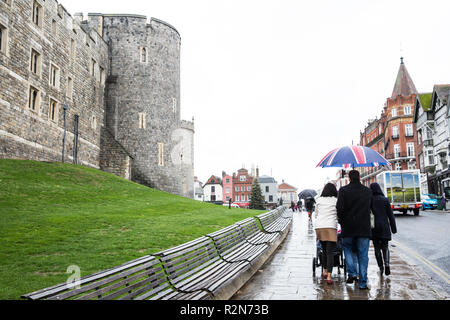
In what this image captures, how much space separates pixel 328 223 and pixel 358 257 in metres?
0.77

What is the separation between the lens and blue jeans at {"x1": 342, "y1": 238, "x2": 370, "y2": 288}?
6281 mm

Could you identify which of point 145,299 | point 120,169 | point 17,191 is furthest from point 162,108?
point 145,299

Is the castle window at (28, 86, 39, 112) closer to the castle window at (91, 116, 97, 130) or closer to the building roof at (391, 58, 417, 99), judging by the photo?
the castle window at (91, 116, 97, 130)

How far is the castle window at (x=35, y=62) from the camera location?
21644mm

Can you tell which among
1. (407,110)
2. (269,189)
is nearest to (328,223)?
(407,110)

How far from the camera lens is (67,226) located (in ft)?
34.4

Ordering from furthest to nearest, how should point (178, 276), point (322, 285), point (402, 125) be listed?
point (402, 125), point (322, 285), point (178, 276)

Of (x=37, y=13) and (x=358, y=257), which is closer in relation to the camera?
(x=358, y=257)

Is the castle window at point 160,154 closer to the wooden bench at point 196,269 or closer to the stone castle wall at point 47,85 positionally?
the stone castle wall at point 47,85

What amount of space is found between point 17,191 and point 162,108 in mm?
21006

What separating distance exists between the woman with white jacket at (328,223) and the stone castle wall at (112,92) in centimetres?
1902

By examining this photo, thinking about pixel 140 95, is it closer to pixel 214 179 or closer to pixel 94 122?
pixel 94 122

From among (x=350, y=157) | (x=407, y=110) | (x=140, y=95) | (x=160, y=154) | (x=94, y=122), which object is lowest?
(x=350, y=157)

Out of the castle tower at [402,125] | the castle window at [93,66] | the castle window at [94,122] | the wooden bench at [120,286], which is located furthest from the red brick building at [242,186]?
the wooden bench at [120,286]
